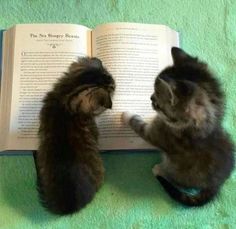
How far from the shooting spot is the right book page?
119cm

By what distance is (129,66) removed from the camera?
1.23m

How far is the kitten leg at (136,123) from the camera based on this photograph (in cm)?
114

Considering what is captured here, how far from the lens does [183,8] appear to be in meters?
1.38

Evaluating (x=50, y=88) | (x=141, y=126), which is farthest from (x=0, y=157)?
(x=141, y=126)

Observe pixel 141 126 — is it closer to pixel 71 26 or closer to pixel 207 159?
pixel 207 159

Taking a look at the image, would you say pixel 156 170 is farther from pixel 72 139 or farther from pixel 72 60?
pixel 72 60

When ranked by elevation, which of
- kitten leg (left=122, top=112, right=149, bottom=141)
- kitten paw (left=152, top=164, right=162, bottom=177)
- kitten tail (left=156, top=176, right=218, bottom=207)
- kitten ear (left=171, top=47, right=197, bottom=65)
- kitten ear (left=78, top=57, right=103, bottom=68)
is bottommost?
kitten tail (left=156, top=176, right=218, bottom=207)

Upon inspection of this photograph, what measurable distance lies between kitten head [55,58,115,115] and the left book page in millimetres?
144

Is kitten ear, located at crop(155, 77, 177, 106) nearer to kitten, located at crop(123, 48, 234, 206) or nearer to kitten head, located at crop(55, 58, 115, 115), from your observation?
kitten, located at crop(123, 48, 234, 206)

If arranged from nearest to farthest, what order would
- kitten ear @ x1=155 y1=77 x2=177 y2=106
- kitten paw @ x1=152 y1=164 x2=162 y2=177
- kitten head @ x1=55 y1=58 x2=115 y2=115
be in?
1. kitten ear @ x1=155 y1=77 x2=177 y2=106
2. kitten head @ x1=55 y1=58 x2=115 y2=115
3. kitten paw @ x1=152 y1=164 x2=162 y2=177

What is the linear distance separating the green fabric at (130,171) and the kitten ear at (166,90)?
274mm

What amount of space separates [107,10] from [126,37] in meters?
0.15

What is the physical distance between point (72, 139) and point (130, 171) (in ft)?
0.79

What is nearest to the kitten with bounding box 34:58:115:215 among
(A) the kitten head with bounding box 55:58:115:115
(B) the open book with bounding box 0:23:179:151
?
(A) the kitten head with bounding box 55:58:115:115
